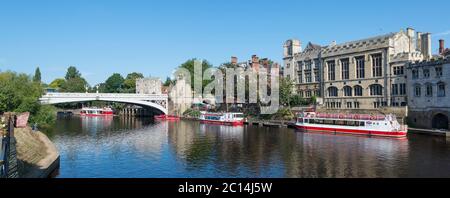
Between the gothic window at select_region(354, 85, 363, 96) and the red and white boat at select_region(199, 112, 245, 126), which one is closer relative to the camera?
the gothic window at select_region(354, 85, 363, 96)

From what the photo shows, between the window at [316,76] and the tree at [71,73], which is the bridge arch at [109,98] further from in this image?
the tree at [71,73]

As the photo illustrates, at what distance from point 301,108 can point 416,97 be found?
23326 mm

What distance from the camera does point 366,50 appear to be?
71062mm

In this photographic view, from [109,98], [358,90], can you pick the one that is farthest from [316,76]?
[109,98]

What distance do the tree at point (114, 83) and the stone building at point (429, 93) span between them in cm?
12924

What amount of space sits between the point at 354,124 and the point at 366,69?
54.7ft

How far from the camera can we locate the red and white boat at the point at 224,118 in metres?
79.6

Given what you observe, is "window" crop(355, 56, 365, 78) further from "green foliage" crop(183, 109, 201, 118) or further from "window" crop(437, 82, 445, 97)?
"green foliage" crop(183, 109, 201, 118)

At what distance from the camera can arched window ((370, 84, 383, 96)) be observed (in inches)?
2709

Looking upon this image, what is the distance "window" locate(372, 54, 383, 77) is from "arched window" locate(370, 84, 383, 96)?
196cm

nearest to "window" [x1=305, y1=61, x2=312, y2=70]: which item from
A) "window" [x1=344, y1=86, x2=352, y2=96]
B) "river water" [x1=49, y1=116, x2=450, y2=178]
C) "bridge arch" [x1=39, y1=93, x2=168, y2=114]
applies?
A: "window" [x1=344, y1=86, x2=352, y2=96]

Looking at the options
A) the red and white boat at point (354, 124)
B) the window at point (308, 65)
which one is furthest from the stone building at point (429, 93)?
the window at point (308, 65)

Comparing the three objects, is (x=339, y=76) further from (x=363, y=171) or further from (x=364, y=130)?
(x=363, y=171)
